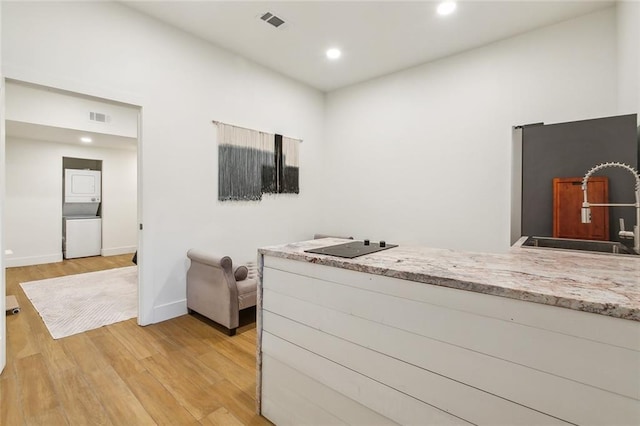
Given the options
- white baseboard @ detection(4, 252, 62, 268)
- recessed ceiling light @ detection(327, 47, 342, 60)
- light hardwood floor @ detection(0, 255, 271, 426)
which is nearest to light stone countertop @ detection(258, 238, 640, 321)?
light hardwood floor @ detection(0, 255, 271, 426)

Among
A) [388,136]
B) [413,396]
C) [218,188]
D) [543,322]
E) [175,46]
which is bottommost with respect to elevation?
[413,396]

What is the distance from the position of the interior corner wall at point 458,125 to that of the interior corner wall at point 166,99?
1.29 meters

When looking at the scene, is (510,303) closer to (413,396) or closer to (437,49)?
(413,396)

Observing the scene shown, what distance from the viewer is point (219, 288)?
289 centimetres

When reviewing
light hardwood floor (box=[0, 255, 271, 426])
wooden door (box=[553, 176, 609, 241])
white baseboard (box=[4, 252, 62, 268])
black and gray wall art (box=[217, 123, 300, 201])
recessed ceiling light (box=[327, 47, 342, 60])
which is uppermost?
recessed ceiling light (box=[327, 47, 342, 60])

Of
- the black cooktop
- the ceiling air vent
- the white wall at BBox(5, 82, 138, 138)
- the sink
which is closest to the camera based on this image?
the black cooktop

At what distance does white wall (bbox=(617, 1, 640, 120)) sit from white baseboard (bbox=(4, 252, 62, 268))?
8.98 meters

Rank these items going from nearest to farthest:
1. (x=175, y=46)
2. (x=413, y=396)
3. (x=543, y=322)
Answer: (x=543, y=322), (x=413, y=396), (x=175, y=46)

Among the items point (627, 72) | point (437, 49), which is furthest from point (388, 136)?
point (627, 72)

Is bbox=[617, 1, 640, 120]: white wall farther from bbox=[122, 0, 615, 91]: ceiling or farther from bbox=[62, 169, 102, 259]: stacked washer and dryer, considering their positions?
bbox=[62, 169, 102, 259]: stacked washer and dryer

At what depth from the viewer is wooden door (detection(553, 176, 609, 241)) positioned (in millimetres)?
2494

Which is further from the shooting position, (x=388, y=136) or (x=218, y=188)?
(x=388, y=136)

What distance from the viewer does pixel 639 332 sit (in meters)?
0.76

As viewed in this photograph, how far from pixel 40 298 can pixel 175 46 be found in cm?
359
